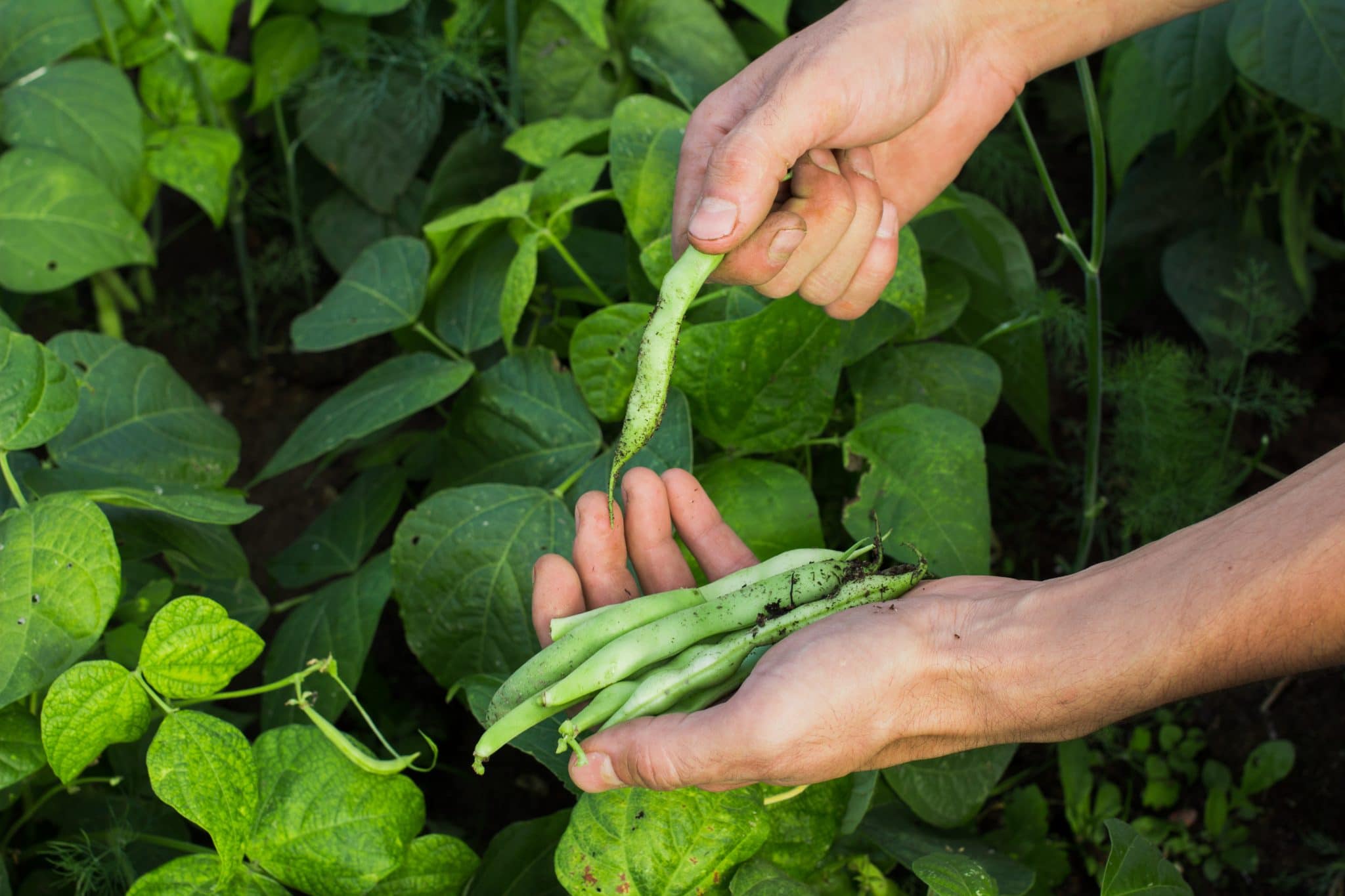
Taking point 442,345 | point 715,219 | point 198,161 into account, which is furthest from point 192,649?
point 198,161

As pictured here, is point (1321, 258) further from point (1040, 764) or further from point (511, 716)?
point (511, 716)

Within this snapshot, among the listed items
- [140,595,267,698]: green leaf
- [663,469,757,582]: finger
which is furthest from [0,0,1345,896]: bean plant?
[663,469,757,582]: finger

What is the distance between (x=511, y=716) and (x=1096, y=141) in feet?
4.49

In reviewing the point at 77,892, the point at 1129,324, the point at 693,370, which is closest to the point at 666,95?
the point at 693,370

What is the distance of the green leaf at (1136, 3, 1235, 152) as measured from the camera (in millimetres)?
2549

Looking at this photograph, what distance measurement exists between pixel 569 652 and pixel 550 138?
1432mm

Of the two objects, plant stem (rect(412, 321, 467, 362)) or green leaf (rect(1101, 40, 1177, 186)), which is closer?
plant stem (rect(412, 321, 467, 362))

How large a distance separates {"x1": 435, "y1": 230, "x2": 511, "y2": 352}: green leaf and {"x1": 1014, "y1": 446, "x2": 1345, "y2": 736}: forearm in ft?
4.44

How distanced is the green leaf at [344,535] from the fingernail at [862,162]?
1.19 meters

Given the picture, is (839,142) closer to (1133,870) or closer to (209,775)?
(1133,870)

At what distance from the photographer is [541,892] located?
5.76 ft

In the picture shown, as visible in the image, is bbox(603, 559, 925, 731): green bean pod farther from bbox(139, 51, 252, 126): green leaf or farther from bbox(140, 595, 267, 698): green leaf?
bbox(139, 51, 252, 126): green leaf

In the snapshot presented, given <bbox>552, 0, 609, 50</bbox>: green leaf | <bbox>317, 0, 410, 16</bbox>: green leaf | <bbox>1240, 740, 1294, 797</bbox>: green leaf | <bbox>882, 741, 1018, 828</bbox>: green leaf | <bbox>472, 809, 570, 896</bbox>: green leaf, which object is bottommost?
<bbox>1240, 740, 1294, 797</bbox>: green leaf

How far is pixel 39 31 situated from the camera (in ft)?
8.96
